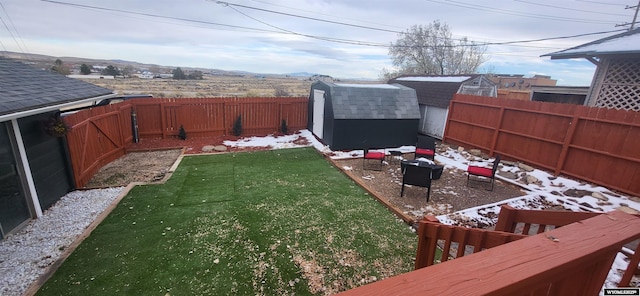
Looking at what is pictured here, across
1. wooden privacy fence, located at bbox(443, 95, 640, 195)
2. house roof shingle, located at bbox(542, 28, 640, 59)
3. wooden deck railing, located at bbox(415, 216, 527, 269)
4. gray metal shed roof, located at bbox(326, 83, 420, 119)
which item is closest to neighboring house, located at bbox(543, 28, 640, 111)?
house roof shingle, located at bbox(542, 28, 640, 59)

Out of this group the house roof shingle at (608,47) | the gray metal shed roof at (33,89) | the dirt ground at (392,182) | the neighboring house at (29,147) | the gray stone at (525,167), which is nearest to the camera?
the gray metal shed roof at (33,89)

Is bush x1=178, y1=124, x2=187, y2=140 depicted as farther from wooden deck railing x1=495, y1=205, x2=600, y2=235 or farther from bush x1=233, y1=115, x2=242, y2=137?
wooden deck railing x1=495, y1=205, x2=600, y2=235

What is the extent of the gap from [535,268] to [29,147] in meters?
6.79

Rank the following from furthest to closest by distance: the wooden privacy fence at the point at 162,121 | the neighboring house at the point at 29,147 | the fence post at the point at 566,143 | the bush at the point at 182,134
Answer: the bush at the point at 182,134
the fence post at the point at 566,143
the wooden privacy fence at the point at 162,121
the neighboring house at the point at 29,147

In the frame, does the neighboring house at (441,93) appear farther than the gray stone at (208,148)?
Yes

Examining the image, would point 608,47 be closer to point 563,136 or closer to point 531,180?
point 563,136

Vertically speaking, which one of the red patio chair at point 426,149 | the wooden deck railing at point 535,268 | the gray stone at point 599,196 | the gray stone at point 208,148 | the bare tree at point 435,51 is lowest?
the gray stone at point 208,148

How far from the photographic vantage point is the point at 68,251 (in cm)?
375

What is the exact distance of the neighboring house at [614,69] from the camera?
7.26 m

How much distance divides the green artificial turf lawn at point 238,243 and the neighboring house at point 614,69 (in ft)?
25.7

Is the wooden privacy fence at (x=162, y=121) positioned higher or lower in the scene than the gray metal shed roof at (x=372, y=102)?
lower

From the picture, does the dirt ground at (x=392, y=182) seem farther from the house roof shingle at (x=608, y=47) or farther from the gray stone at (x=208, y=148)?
the house roof shingle at (x=608, y=47)

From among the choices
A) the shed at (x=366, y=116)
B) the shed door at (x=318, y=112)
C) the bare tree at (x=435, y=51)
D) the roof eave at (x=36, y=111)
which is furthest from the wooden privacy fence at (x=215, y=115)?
the bare tree at (x=435, y=51)

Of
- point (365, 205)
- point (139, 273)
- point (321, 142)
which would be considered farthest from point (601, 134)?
point (139, 273)
